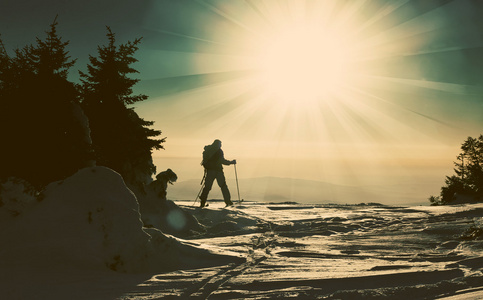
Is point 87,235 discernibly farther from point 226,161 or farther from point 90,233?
point 226,161

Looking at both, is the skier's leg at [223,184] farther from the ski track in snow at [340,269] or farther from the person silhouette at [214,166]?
the ski track in snow at [340,269]

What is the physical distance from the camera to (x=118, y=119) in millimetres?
12391

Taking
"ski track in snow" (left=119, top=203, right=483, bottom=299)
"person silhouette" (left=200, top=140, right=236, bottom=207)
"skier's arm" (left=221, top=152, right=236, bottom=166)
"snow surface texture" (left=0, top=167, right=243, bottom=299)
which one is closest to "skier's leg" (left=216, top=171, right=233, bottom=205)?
"person silhouette" (left=200, top=140, right=236, bottom=207)

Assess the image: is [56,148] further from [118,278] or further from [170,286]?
[170,286]

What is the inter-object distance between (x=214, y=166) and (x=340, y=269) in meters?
13.1

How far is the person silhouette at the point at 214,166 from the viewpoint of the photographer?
18016 mm

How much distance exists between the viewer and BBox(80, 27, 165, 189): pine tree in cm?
1178

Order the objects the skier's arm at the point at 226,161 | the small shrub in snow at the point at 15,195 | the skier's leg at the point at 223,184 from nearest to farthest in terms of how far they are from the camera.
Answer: the small shrub in snow at the point at 15,195 → the skier's leg at the point at 223,184 → the skier's arm at the point at 226,161

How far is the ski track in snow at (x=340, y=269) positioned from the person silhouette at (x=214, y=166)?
27.0ft

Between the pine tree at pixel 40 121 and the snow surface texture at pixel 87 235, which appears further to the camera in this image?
the pine tree at pixel 40 121

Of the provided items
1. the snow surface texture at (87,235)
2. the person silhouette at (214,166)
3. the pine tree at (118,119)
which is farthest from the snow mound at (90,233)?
the person silhouette at (214,166)

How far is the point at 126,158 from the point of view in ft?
39.5

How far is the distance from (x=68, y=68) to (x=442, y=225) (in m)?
10.1

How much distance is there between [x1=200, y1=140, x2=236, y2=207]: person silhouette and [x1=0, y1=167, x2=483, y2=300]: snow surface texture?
10949mm
